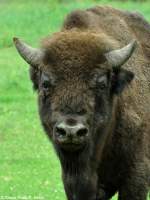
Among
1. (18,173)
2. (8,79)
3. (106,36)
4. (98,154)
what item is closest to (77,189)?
(98,154)

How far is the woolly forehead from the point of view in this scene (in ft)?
28.1

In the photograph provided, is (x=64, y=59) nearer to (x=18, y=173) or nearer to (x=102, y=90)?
(x=102, y=90)

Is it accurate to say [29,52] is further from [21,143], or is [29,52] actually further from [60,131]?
[21,143]

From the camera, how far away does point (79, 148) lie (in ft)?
27.9

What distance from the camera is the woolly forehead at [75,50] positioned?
8.56m

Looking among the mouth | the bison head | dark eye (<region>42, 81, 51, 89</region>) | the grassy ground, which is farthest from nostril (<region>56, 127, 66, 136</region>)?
the grassy ground

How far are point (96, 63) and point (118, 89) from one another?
459mm

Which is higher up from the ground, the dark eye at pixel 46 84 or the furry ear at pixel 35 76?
the dark eye at pixel 46 84

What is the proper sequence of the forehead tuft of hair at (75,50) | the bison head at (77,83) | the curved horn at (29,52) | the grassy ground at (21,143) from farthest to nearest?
the grassy ground at (21,143) < the curved horn at (29,52) < the forehead tuft of hair at (75,50) < the bison head at (77,83)

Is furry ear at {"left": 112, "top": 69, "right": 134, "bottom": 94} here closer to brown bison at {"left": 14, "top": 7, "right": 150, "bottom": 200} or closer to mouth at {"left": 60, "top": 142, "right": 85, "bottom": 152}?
brown bison at {"left": 14, "top": 7, "right": 150, "bottom": 200}

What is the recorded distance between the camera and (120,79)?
29.4 feet

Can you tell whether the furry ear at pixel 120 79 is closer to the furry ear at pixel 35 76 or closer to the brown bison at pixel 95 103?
the brown bison at pixel 95 103

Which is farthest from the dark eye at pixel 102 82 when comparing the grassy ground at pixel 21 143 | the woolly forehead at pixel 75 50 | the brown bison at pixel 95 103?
the grassy ground at pixel 21 143

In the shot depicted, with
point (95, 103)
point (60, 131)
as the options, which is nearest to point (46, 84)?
point (95, 103)
